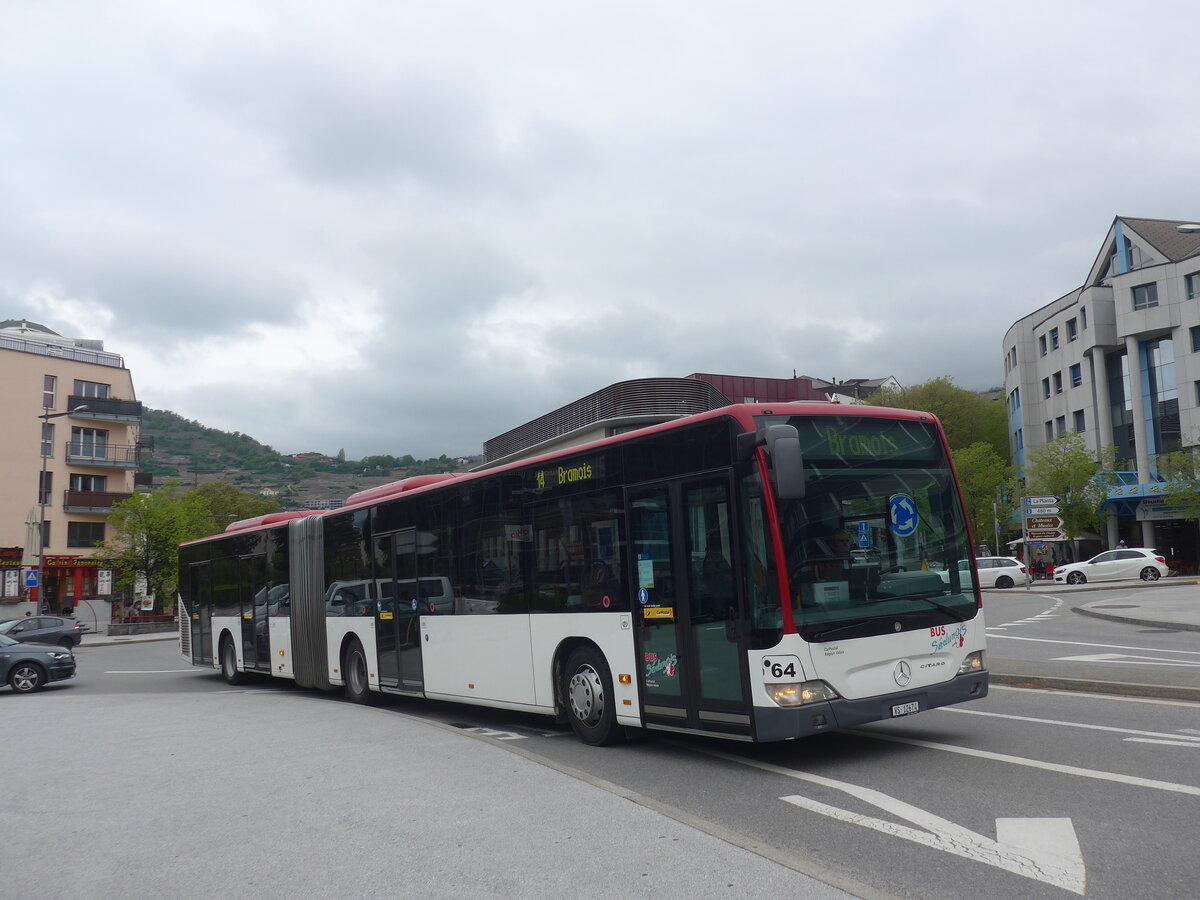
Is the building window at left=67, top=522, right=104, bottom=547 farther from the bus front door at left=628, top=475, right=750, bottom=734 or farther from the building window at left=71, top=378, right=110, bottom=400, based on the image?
the bus front door at left=628, top=475, right=750, bottom=734

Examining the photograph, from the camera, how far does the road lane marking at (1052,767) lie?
678cm

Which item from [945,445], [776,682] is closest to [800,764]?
[776,682]

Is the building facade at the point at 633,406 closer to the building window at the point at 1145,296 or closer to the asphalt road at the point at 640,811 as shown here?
the building window at the point at 1145,296

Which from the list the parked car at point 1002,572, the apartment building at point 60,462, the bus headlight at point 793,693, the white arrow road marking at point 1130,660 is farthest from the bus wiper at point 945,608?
the apartment building at point 60,462

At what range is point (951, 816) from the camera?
6340mm

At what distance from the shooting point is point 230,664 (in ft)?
69.7

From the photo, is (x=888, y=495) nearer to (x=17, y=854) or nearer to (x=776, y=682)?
(x=776, y=682)

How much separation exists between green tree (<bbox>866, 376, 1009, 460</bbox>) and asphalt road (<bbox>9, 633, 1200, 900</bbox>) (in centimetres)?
7293

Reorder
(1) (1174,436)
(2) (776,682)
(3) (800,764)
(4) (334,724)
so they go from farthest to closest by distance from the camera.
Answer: (1) (1174,436)
(4) (334,724)
(3) (800,764)
(2) (776,682)

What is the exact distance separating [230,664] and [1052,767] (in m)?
17.7

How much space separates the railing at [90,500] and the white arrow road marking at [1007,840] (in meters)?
68.6

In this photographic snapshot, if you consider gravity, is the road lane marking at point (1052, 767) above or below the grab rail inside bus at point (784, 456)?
below

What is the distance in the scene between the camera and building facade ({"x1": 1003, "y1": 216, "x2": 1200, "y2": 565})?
184 ft

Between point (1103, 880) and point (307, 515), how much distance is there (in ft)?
49.1
